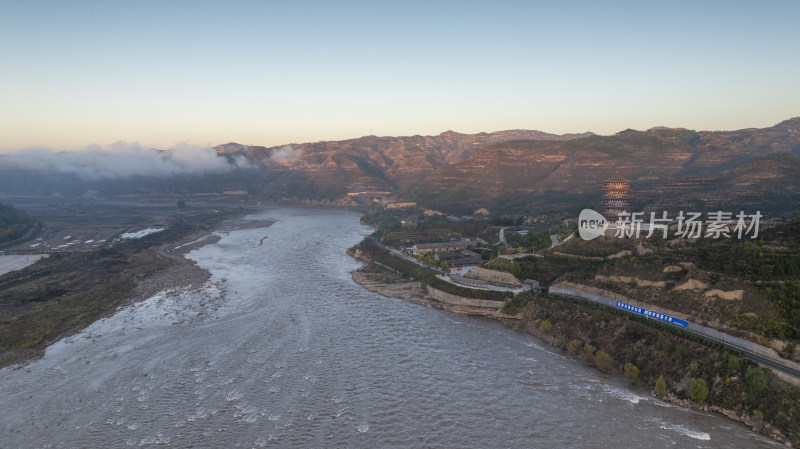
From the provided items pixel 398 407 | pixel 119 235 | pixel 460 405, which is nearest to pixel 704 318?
pixel 460 405

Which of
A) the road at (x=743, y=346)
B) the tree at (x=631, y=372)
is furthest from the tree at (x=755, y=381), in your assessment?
the tree at (x=631, y=372)

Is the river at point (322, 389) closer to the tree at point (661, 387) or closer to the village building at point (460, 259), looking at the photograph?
the tree at point (661, 387)

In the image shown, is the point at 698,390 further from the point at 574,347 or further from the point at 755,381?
the point at 574,347

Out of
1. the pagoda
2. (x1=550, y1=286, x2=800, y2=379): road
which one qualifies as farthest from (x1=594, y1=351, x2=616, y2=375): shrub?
the pagoda

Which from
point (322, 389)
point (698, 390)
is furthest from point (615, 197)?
point (322, 389)

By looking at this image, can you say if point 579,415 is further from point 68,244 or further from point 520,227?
point 68,244
